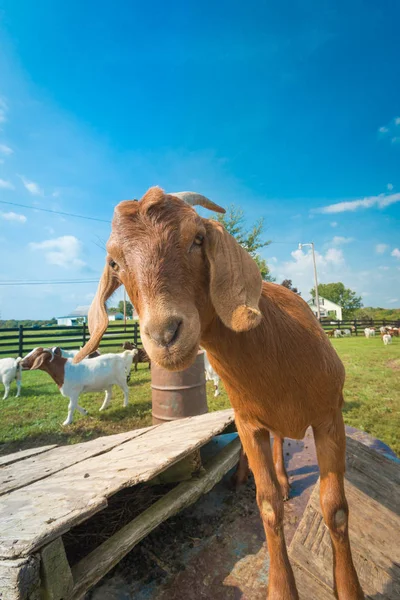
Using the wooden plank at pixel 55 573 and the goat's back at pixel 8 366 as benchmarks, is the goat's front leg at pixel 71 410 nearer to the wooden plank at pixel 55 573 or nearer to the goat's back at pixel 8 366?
the goat's back at pixel 8 366

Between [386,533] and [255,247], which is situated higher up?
[255,247]

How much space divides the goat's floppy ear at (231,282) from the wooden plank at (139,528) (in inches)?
58.9

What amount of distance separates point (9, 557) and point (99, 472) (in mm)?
734

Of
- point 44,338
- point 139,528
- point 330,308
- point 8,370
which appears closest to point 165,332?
point 139,528

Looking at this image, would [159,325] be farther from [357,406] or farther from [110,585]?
[357,406]

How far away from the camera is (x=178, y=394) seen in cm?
448

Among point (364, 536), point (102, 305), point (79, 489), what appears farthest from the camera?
point (364, 536)

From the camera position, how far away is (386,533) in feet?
6.93

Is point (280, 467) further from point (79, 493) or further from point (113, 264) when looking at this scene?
point (113, 264)

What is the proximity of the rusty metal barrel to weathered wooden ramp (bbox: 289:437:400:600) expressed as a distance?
2340 millimetres

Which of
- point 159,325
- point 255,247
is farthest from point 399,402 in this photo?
point 255,247

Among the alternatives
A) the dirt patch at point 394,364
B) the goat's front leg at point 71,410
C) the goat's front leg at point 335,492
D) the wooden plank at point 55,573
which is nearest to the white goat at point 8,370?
the goat's front leg at point 71,410

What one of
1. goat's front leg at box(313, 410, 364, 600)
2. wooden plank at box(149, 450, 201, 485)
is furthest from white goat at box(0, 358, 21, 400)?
goat's front leg at box(313, 410, 364, 600)

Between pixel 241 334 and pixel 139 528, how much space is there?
1.39 m
